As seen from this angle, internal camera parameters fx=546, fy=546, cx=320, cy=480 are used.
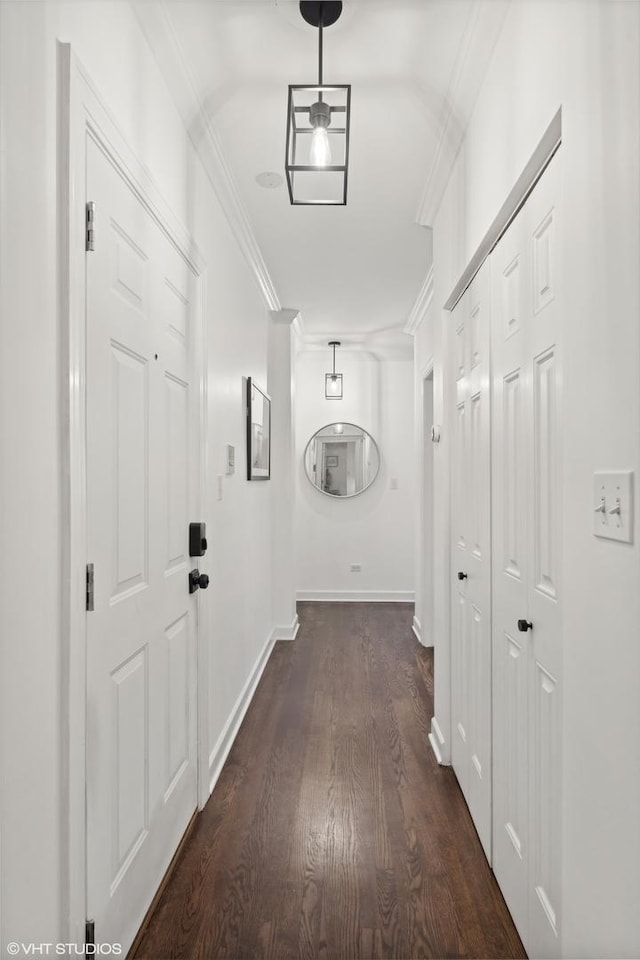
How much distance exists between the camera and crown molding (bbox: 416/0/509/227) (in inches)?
61.6

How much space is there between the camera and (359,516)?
5855mm

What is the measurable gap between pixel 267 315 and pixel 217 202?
5.57ft

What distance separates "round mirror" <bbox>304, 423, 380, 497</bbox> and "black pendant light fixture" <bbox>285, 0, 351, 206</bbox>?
10.9 ft

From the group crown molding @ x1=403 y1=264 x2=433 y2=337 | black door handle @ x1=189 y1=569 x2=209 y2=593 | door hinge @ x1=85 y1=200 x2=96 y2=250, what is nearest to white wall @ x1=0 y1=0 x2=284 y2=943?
door hinge @ x1=85 y1=200 x2=96 y2=250

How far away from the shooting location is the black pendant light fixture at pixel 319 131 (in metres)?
1.53

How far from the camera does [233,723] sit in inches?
108

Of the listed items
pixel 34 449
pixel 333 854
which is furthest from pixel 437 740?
pixel 34 449

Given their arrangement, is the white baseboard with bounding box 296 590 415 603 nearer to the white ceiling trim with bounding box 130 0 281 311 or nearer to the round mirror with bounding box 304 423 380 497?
the round mirror with bounding box 304 423 380 497

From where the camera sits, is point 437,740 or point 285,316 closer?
A: point 437,740

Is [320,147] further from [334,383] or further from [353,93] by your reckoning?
[334,383]

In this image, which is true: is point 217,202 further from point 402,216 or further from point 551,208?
point 551,208

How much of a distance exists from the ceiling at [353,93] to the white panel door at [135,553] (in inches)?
22.9

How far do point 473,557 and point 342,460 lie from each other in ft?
12.6

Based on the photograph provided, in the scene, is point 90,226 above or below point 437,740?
above
